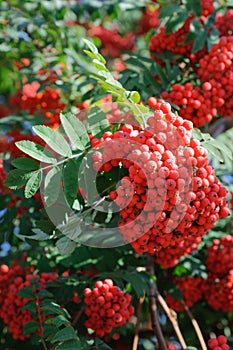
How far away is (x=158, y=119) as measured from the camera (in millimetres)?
1921

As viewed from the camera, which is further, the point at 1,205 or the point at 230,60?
the point at 1,205

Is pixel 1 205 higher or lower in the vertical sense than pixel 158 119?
lower

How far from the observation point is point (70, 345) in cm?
208

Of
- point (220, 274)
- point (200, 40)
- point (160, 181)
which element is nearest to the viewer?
point (160, 181)

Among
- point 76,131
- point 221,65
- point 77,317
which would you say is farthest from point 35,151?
point 221,65

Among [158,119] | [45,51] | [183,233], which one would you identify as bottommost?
[45,51]

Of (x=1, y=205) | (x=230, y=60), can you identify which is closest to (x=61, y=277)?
(x=1, y=205)

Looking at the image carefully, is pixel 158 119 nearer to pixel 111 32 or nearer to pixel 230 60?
pixel 230 60

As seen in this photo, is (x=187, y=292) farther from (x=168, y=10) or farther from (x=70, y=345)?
(x=168, y=10)

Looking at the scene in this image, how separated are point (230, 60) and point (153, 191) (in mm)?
962

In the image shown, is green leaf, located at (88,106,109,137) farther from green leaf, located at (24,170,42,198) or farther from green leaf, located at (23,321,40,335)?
green leaf, located at (23,321,40,335)

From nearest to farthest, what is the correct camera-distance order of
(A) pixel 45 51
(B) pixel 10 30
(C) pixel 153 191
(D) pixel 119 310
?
Result: 1. (C) pixel 153 191
2. (D) pixel 119 310
3. (B) pixel 10 30
4. (A) pixel 45 51

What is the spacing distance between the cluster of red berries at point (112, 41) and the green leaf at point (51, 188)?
9.61 ft

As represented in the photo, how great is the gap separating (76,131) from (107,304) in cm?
71
